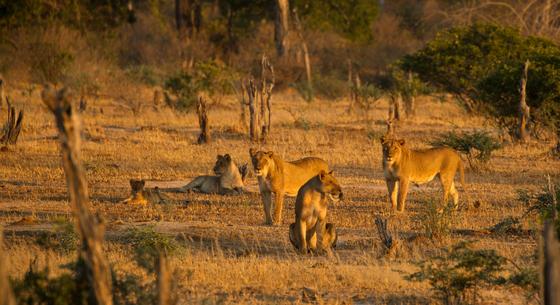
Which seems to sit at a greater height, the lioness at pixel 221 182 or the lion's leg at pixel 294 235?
the lioness at pixel 221 182

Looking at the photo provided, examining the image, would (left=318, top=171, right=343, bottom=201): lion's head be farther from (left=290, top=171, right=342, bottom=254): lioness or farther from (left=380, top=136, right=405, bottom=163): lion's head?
(left=380, top=136, right=405, bottom=163): lion's head

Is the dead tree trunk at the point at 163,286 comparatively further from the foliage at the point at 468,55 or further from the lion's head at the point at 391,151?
the foliage at the point at 468,55

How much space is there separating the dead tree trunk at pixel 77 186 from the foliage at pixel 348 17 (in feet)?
137

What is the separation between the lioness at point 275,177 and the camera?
444 inches

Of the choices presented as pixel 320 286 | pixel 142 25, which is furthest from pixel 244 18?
pixel 320 286

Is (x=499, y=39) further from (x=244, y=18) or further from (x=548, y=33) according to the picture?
(x=244, y=18)

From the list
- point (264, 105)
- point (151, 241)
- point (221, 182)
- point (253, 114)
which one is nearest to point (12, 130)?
point (253, 114)

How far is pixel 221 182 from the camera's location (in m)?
14.0

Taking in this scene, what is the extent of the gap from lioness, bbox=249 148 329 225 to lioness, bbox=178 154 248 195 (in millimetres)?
2243

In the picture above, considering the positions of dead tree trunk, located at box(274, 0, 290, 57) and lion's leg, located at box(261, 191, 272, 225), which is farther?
dead tree trunk, located at box(274, 0, 290, 57)

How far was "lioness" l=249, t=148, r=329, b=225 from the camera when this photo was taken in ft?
37.0

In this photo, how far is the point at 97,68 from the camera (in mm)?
31766

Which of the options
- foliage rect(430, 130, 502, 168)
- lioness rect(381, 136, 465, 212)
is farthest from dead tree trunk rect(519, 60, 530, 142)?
lioness rect(381, 136, 465, 212)

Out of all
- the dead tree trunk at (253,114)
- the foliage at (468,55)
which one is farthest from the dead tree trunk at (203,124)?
the foliage at (468,55)
